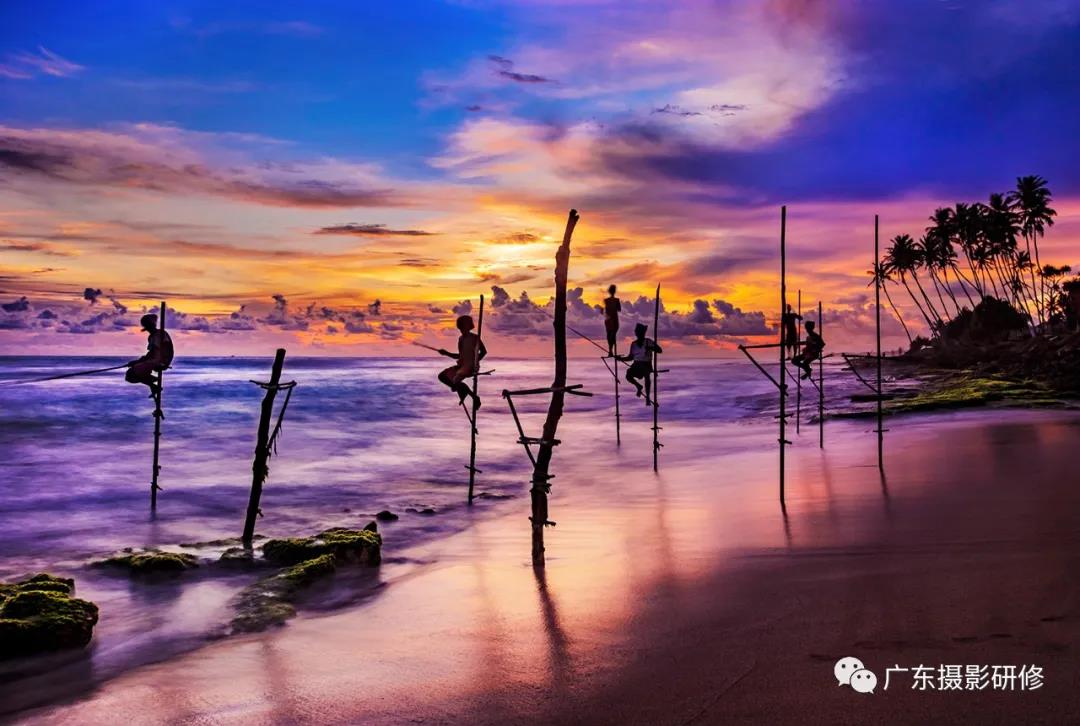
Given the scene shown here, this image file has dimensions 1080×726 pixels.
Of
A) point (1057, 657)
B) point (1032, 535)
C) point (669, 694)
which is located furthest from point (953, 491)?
point (669, 694)

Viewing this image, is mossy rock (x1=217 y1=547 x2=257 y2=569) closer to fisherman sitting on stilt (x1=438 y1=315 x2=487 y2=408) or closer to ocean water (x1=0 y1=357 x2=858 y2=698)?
ocean water (x1=0 y1=357 x2=858 y2=698)

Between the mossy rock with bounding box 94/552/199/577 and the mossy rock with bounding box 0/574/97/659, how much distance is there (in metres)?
2.78

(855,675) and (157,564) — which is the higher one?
(855,675)

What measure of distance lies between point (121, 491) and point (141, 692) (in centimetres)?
1889

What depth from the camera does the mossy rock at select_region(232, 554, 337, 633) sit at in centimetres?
1040

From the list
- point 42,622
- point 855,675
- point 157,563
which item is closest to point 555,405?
point 855,675

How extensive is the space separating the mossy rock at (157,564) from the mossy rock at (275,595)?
1885mm

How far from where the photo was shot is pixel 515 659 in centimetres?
770

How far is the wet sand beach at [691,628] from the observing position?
21.3 ft

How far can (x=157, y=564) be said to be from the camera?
1340 cm

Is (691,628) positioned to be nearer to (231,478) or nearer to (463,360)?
(463,360)

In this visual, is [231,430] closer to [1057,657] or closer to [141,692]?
[141,692]

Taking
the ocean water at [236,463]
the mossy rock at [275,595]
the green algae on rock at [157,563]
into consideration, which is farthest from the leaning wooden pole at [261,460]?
the mossy rock at [275,595]

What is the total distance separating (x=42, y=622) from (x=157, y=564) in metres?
4.13
